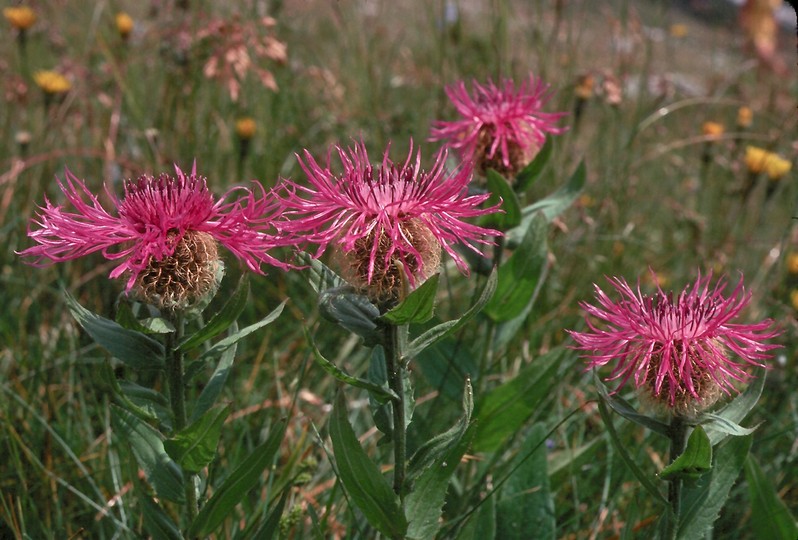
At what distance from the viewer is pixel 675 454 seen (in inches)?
68.1

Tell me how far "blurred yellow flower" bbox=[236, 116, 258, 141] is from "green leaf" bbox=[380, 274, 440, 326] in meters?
2.38

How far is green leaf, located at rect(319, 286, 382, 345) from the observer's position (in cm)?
152

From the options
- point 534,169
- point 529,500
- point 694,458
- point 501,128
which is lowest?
point 529,500

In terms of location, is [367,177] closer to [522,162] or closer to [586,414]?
[522,162]

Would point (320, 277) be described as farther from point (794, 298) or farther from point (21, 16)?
point (21, 16)

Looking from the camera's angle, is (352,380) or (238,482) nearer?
(352,380)

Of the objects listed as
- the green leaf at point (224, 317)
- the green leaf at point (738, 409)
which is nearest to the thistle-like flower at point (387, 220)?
the green leaf at point (224, 317)

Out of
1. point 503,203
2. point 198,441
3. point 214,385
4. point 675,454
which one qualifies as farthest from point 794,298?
point 198,441

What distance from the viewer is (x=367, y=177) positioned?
161cm

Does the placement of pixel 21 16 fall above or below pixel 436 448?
above

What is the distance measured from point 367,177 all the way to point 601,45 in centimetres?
676

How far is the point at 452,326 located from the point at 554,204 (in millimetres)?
1028

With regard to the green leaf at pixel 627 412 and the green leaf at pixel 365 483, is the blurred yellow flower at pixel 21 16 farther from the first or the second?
the green leaf at pixel 627 412

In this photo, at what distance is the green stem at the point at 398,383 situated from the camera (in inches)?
62.4
